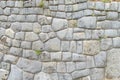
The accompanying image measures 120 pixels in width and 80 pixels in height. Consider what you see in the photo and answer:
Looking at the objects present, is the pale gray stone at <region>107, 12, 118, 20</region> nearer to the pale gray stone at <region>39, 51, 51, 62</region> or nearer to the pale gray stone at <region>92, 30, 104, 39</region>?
the pale gray stone at <region>92, 30, 104, 39</region>

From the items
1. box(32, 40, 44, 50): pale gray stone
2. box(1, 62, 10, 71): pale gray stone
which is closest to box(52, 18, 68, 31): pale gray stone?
box(32, 40, 44, 50): pale gray stone

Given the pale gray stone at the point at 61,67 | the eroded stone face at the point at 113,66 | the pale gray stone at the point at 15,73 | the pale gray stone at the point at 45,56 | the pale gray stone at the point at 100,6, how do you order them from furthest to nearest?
the pale gray stone at the point at 15,73 < the pale gray stone at the point at 45,56 < the pale gray stone at the point at 61,67 < the pale gray stone at the point at 100,6 < the eroded stone face at the point at 113,66

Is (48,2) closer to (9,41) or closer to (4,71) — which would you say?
(9,41)

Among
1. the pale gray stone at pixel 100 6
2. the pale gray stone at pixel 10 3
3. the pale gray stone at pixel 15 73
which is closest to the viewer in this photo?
the pale gray stone at pixel 100 6

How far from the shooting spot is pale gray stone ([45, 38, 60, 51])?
5.96m

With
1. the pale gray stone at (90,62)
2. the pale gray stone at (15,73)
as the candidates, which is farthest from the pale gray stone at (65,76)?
the pale gray stone at (15,73)

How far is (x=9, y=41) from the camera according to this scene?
633 centimetres

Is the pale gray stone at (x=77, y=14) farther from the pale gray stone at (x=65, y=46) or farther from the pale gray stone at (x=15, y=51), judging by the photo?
the pale gray stone at (x=15, y=51)

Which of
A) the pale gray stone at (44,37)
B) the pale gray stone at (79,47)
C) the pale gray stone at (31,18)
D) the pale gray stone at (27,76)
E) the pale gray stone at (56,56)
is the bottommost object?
the pale gray stone at (27,76)

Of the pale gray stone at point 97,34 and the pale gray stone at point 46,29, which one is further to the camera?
the pale gray stone at point 46,29

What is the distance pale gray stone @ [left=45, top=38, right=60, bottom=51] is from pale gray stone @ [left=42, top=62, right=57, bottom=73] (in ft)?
1.00

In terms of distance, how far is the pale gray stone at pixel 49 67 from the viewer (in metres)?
5.93

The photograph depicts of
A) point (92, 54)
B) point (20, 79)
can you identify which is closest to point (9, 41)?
point (20, 79)

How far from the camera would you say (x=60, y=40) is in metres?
5.97
